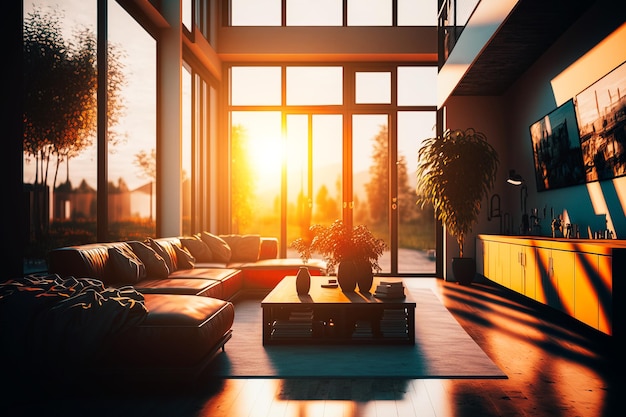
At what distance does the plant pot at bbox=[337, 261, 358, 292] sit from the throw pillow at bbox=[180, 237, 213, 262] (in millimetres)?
2712

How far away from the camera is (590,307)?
4.29m

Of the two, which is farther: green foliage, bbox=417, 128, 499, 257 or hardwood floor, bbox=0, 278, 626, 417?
green foliage, bbox=417, 128, 499, 257

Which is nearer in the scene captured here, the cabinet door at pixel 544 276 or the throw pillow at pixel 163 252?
the cabinet door at pixel 544 276

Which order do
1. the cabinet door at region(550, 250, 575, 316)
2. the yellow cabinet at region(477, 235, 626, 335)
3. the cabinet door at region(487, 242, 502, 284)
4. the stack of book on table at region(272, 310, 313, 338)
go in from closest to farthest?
the yellow cabinet at region(477, 235, 626, 335)
the stack of book on table at region(272, 310, 313, 338)
the cabinet door at region(550, 250, 575, 316)
the cabinet door at region(487, 242, 502, 284)

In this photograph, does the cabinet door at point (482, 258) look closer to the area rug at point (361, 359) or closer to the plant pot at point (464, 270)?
the plant pot at point (464, 270)

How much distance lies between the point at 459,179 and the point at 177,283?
464 centimetres

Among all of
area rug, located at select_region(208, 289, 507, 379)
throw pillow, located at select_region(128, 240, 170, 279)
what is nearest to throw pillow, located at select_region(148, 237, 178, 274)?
throw pillow, located at select_region(128, 240, 170, 279)

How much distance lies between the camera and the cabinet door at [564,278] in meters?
4.68

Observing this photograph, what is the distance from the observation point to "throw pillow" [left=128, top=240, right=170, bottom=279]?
17.5ft

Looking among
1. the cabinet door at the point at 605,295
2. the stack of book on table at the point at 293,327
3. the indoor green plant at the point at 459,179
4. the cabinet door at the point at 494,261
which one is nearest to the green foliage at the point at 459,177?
the indoor green plant at the point at 459,179

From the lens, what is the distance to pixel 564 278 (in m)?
4.84

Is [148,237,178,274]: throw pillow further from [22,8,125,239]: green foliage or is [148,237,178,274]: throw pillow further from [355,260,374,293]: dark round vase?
[355,260,374,293]: dark round vase

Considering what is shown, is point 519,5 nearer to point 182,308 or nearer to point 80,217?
point 182,308

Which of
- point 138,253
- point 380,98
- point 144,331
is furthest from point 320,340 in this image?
point 380,98
